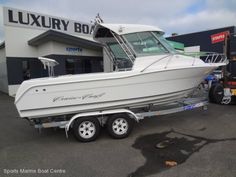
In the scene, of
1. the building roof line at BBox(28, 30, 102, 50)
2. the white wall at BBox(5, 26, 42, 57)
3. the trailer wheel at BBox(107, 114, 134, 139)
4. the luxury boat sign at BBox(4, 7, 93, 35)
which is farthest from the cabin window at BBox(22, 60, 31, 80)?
the trailer wheel at BBox(107, 114, 134, 139)

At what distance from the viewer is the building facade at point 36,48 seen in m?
12.8

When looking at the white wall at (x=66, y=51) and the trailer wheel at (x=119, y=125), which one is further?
the white wall at (x=66, y=51)

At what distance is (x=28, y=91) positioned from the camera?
170 inches

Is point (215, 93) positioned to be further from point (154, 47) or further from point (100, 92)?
point (100, 92)

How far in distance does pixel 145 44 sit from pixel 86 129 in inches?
103

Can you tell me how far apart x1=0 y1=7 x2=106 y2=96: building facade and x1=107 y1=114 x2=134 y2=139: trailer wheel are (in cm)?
881

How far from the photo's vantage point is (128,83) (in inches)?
187

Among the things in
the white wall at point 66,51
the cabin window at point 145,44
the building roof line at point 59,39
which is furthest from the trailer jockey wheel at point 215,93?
the white wall at point 66,51

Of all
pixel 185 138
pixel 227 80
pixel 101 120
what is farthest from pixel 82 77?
pixel 227 80

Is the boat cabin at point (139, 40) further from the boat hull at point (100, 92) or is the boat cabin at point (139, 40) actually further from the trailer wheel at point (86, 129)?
the trailer wheel at point (86, 129)

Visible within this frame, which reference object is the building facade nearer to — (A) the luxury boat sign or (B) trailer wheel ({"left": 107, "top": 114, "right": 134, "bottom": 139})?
(A) the luxury boat sign

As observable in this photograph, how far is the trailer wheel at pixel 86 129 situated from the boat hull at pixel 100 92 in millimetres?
259

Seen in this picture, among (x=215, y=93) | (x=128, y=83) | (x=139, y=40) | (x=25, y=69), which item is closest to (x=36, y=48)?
(x=25, y=69)

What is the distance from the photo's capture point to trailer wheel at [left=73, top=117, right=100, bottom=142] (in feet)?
15.4
